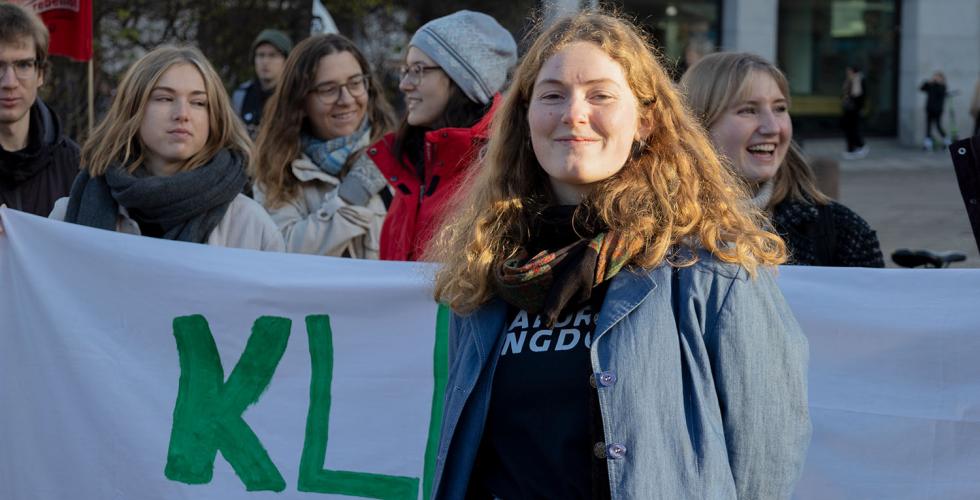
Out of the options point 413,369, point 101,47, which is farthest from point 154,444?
point 101,47

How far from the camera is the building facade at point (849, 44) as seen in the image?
2509 centimetres

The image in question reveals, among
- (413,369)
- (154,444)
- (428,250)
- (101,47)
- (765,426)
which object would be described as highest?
(101,47)

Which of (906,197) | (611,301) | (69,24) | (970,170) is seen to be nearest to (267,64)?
(69,24)

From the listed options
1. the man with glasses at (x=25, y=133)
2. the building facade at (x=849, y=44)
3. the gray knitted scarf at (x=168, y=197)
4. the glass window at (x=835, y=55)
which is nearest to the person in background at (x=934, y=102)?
the building facade at (x=849, y=44)

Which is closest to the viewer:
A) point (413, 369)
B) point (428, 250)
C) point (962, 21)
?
point (428, 250)

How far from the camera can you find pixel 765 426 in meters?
2.20

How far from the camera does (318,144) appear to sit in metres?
5.05

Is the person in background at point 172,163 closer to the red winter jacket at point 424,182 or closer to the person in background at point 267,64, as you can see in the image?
the red winter jacket at point 424,182

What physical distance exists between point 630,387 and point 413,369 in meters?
1.73

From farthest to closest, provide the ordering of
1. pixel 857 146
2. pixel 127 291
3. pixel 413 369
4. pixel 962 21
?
pixel 962 21
pixel 857 146
pixel 127 291
pixel 413 369

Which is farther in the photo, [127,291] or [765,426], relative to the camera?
[127,291]

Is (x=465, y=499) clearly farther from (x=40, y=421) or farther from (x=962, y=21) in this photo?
(x=962, y=21)

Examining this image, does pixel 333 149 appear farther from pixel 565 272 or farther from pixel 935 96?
pixel 935 96

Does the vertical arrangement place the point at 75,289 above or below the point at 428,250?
below
